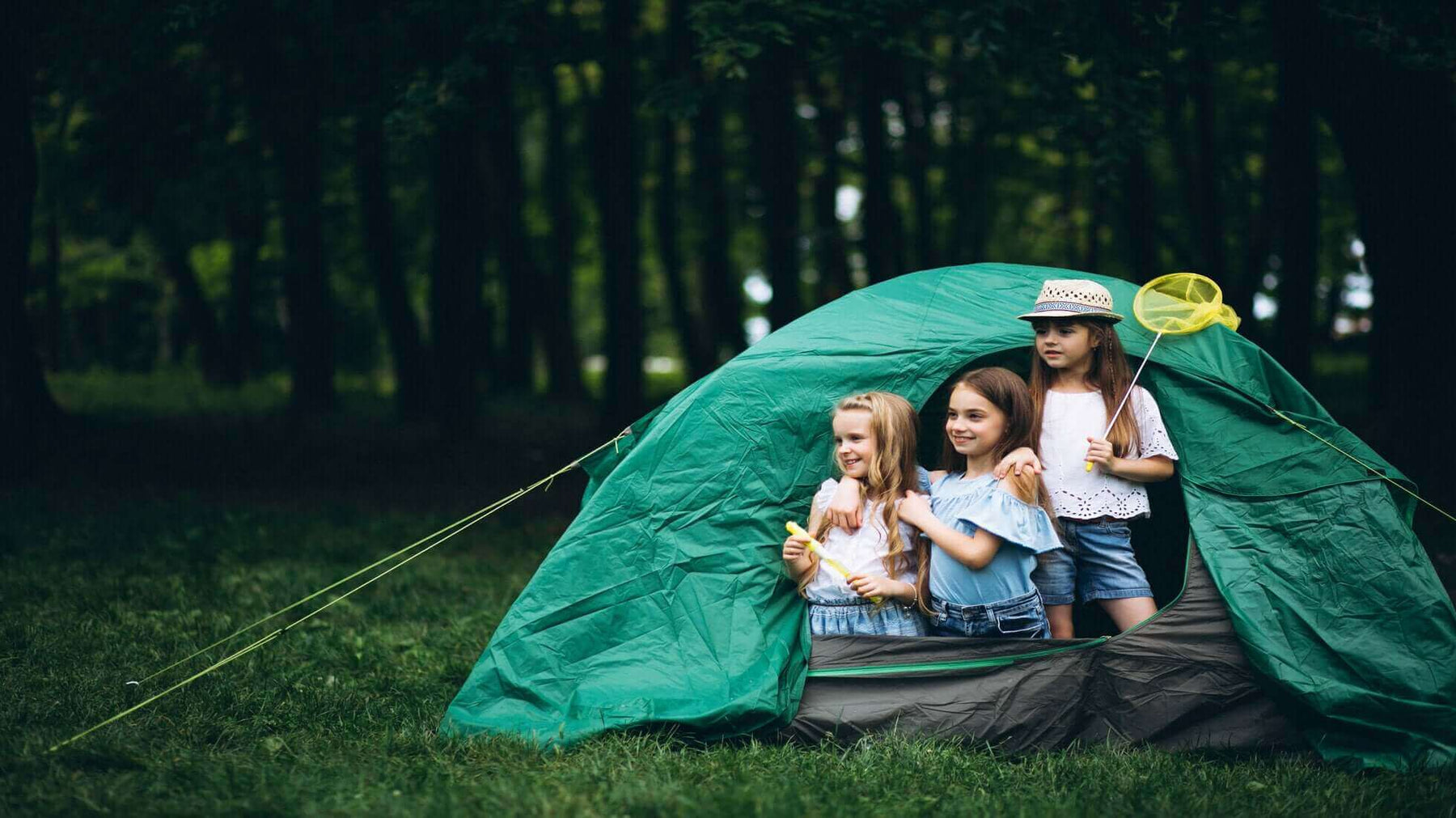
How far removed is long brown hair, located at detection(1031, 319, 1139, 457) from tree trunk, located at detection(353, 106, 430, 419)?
387 inches

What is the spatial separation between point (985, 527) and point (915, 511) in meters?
0.27

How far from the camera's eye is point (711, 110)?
1432 cm

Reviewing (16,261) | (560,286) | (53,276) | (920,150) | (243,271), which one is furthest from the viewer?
(53,276)

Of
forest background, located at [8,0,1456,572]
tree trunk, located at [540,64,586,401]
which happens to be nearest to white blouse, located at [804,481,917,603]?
forest background, located at [8,0,1456,572]

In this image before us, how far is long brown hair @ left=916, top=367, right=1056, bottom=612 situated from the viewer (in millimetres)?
4496

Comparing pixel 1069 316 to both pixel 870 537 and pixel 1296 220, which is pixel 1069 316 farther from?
pixel 1296 220

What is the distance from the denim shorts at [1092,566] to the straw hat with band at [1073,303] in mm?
793

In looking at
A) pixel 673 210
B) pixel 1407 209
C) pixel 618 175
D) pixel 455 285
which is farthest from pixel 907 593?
pixel 673 210

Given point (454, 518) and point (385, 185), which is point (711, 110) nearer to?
point (385, 185)

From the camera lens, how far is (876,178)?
1266 centimetres

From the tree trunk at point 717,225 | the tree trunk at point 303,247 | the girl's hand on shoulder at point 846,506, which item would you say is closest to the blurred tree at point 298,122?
the tree trunk at point 303,247

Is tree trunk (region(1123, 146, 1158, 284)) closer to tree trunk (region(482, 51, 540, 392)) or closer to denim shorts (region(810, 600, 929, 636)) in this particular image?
tree trunk (region(482, 51, 540, 392))

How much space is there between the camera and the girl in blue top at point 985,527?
4.32 meters

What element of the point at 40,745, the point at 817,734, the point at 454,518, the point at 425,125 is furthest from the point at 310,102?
the point at 817,734
